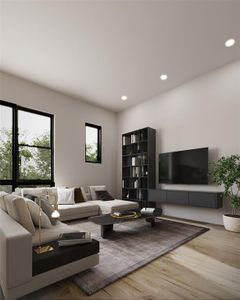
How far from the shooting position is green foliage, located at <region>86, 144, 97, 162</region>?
5724mm

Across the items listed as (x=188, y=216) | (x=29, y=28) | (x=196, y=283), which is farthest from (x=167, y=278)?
(x=29, y=28)

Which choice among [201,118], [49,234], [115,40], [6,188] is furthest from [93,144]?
[49,234]

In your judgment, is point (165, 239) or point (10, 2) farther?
point (165, 239)

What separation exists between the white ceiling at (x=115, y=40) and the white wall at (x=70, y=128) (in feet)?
1.07

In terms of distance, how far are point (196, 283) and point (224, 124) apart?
123 inches

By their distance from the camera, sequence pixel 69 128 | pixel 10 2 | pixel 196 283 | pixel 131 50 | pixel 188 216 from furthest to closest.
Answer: pixel 69 128
pixel 188 216
pixel 131 50
pixel 10 2
pixel 196 283

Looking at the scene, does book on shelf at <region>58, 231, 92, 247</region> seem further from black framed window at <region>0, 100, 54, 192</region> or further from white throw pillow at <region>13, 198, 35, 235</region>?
black framed window at <region>0, 100, 54, 192</region>

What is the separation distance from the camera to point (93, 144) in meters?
5.93

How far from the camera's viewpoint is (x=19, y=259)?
5.04 ft

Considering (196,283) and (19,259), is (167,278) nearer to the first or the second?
(196,283)

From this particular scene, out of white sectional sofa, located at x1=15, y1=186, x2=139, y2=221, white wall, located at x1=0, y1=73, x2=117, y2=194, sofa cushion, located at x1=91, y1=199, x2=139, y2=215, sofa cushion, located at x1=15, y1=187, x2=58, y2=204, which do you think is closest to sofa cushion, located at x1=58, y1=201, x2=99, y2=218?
white sectional sofa, located at x1=15, y1=186, x2=139, y2=221

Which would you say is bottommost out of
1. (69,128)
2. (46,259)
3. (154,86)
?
(46,259)

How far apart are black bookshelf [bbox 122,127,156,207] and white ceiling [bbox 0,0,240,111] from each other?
1.46m

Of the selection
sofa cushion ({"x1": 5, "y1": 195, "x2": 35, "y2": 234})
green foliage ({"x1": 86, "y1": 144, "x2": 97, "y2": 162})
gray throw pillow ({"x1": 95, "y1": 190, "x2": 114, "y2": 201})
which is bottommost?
gray throw pillow ({"x1": 95, "y1": 190, "x2": 114, "y2": 201})
